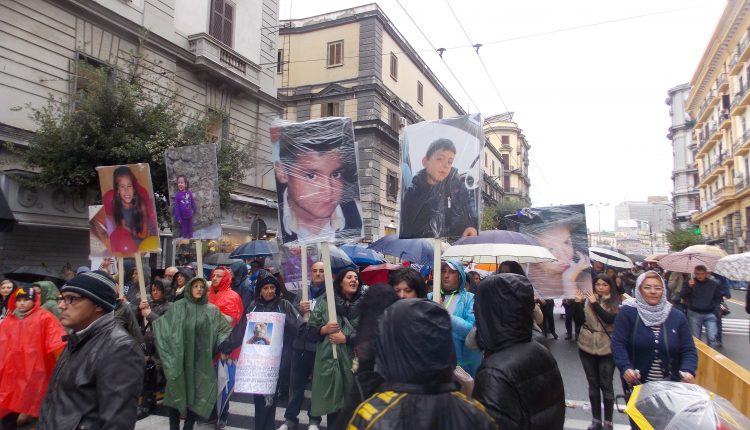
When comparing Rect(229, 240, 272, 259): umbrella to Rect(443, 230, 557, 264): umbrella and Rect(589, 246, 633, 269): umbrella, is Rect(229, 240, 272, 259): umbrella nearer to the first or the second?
Rect(443, 230, 557, 264): umbrella

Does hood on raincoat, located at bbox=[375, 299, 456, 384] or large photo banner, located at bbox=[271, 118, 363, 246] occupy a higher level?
large photo banner, located at bbox=[271, 118, 363, 246]

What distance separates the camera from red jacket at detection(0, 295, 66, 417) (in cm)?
499

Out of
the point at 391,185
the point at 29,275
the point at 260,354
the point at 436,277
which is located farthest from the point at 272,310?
the point at 391,185

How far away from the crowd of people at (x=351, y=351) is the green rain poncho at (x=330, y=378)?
1cm

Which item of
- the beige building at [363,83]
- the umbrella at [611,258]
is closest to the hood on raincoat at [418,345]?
the umbrella at [611,258]

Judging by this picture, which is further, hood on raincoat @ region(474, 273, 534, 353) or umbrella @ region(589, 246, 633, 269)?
umbrella @ region(589, 246, 633, 269)

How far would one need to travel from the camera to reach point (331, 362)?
4.96 metres

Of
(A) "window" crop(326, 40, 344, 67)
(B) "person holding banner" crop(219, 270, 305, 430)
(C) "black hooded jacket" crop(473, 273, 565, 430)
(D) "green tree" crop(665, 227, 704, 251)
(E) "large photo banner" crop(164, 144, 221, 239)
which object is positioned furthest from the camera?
(D) "green tree" crop(665, 227, 704, 251)

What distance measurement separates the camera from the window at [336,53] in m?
28.8

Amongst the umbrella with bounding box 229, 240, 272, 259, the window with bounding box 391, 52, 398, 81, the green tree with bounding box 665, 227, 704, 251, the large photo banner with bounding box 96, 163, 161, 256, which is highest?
the window with bounding box 391, 52, 398, 81

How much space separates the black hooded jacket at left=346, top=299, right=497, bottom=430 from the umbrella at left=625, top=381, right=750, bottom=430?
120 cm

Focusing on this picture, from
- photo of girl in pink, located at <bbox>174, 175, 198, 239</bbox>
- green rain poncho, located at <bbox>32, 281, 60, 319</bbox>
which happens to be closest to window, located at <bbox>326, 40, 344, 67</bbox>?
photo of girl in pink, located at <bbox>174, 175, 198, 239</bbox>

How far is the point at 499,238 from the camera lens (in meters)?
7.54

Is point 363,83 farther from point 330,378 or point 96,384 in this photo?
point 96,384
